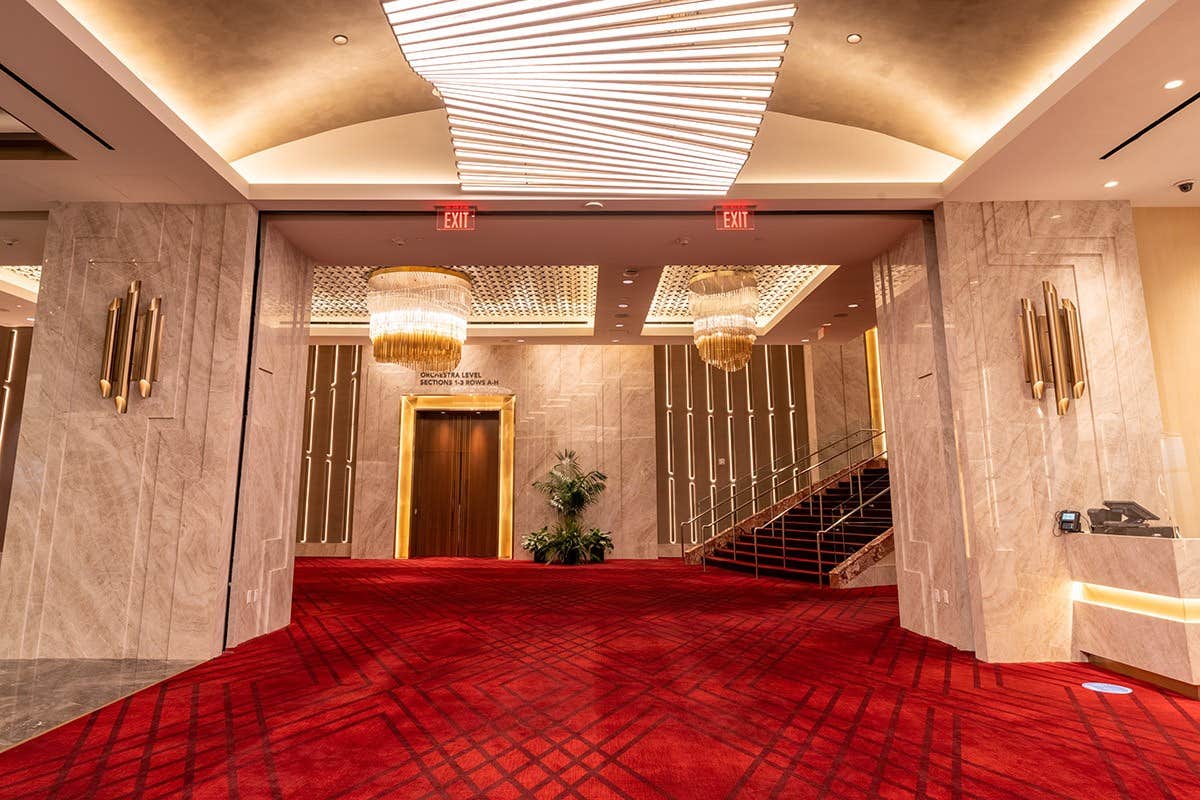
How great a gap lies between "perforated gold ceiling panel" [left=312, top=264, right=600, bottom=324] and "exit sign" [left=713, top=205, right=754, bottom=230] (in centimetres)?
319

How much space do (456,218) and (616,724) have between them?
12.4 ft

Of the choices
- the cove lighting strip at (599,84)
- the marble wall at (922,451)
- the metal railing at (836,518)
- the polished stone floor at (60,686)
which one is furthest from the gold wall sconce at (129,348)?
the metal railing at (836,518)

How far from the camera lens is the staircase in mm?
8664

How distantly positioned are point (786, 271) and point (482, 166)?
18.5 feet

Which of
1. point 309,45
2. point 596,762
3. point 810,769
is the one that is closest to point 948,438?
point 810,769

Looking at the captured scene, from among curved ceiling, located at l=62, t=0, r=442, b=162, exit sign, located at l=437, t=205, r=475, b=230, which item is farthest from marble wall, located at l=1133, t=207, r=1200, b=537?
curved ceiling, located at l=62, t=0, r=442, b=162

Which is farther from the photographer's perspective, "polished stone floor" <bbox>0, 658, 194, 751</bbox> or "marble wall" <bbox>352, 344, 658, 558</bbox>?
"marble wall" <bbox>352, 344, 658, 558</bbox>

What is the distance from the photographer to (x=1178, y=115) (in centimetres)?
370

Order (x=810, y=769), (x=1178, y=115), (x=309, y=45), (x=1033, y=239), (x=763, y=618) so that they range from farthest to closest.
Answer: (x=763, y=618) → (x=1033, y=239) → (x=309, y=45) → (x=1178, y=115) → (x=810, y=769)

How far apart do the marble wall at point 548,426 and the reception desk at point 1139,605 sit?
817 cm

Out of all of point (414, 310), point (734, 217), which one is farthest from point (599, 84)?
point (414, 310)

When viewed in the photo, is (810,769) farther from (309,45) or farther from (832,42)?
(309,45)

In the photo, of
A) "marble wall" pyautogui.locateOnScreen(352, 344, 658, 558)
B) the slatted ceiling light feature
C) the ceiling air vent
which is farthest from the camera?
"marble wall" pyautogui.locateOnScreen(352, 344, 658, 558)

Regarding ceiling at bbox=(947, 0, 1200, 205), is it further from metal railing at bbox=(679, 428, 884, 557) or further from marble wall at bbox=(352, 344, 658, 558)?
marble wall at bbox=(352, 344, 658, 558)
